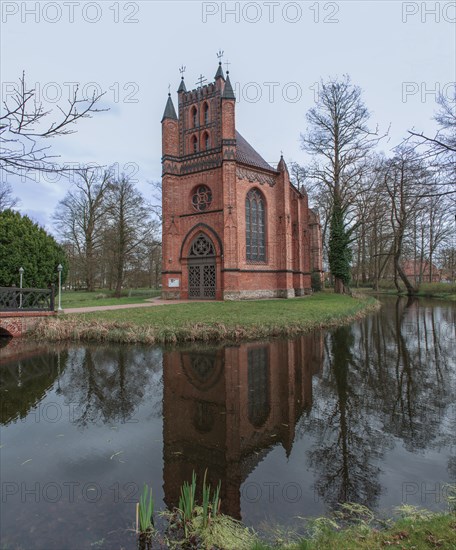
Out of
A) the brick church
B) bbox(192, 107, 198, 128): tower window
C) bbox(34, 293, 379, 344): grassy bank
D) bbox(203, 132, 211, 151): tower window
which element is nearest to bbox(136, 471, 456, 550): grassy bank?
bbox(34, 293, 379, 344): grassy bank

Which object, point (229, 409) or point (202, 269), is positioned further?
point (202, 269)

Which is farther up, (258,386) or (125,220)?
(125,220)

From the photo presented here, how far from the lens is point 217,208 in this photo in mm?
22203

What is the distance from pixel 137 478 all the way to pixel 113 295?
27837 mm

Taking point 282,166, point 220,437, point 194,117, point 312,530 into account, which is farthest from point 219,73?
point 312,530

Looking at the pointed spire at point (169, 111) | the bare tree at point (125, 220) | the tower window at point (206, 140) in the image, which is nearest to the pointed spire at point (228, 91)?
the tower window at point (206, 140)

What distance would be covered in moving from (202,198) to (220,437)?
20357 mm

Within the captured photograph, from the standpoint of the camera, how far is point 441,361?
27.6 feet

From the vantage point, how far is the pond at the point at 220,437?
3113 mm

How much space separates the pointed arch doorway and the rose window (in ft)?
6.77

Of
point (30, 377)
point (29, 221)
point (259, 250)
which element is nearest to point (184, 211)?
point (259, 250)

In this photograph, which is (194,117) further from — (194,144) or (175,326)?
(175,326)

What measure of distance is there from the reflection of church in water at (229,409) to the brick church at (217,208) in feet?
42.0

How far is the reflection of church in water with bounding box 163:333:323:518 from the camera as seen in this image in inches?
147
